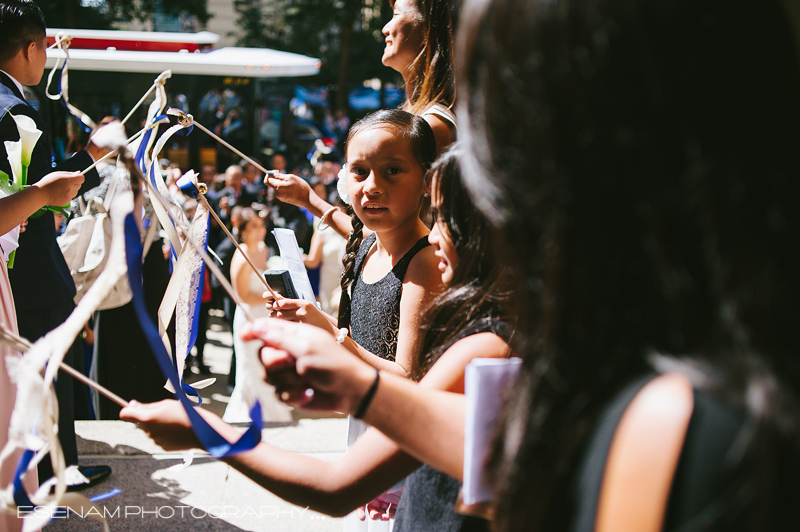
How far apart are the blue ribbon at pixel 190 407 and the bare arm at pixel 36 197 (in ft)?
5.03

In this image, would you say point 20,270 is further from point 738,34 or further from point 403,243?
point 738,34

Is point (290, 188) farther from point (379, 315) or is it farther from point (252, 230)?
point (252, 230)

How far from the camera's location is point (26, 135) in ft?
7.95

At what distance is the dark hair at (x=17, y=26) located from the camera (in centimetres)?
264

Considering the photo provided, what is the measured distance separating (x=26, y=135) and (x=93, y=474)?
6.14ft

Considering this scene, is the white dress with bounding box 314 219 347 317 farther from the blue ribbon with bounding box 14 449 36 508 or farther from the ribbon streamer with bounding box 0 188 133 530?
the ribbon streamer with bounding box 0 188 133 530

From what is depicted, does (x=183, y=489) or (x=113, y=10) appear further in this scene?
(x=113, y=10)

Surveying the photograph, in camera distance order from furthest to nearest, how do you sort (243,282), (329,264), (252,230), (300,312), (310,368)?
(329,264)
(252,230)
(243,282)
(300,312)
(310,368)

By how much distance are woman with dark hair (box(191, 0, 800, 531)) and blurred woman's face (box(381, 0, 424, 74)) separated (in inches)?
62.4

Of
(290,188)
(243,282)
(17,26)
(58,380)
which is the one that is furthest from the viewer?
(243,282)

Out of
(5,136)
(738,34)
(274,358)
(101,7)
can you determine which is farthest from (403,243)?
(101,7)

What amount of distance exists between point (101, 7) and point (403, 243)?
2064 cm

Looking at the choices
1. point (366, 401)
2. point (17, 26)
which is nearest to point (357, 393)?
point (366, 401)

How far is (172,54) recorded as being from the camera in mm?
8328
